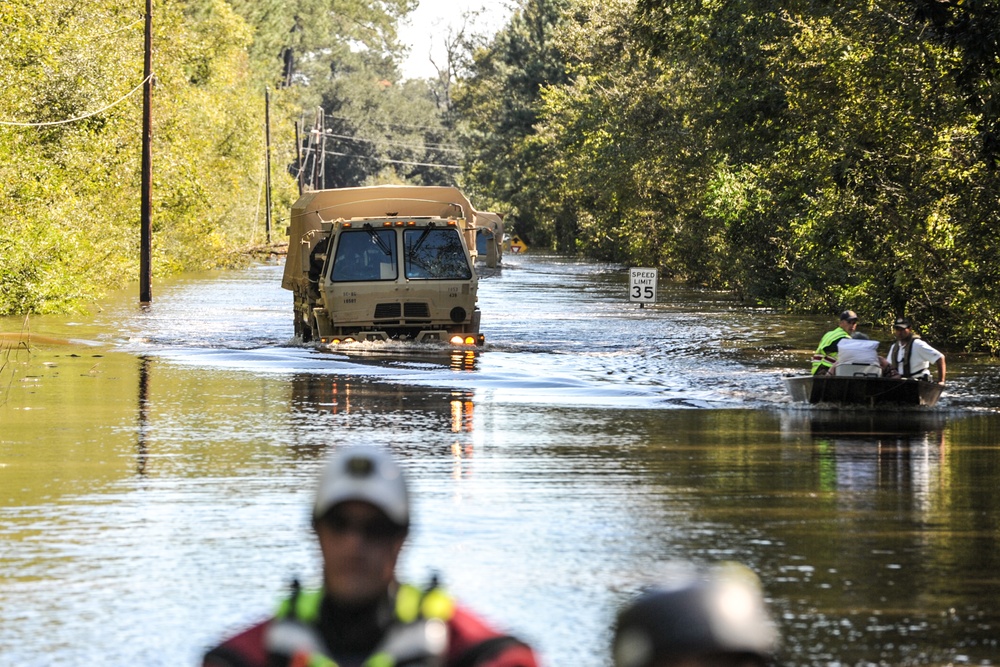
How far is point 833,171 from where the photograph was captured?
27.9m

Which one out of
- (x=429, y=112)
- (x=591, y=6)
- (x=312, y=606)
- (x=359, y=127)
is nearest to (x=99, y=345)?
(x=312, y=606)

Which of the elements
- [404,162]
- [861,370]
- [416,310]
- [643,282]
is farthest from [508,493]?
[404,162]

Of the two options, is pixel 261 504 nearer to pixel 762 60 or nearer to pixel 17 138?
pixel 762 60

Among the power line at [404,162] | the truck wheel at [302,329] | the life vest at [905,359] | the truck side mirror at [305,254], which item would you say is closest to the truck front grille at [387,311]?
the truck side mirror at [305,254]

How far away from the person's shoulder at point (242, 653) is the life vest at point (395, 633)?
0.04m

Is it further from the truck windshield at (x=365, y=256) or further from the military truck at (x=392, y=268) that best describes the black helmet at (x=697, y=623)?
the truck windshield at (x=365, y=256)

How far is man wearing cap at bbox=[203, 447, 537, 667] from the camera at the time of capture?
3154mm

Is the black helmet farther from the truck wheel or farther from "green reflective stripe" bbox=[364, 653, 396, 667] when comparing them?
the truck wheel

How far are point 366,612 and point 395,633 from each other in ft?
0.25

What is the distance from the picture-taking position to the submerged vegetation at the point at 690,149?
1044 inches

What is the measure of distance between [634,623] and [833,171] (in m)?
26.3

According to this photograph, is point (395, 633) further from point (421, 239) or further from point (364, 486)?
point (421, 239)

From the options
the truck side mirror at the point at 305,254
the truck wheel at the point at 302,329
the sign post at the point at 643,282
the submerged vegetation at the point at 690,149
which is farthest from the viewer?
the sign post at the point at 643,282

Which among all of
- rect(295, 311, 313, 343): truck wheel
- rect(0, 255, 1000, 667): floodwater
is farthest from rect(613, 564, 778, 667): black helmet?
rect(295, 311, 313, 343): truck wheel
